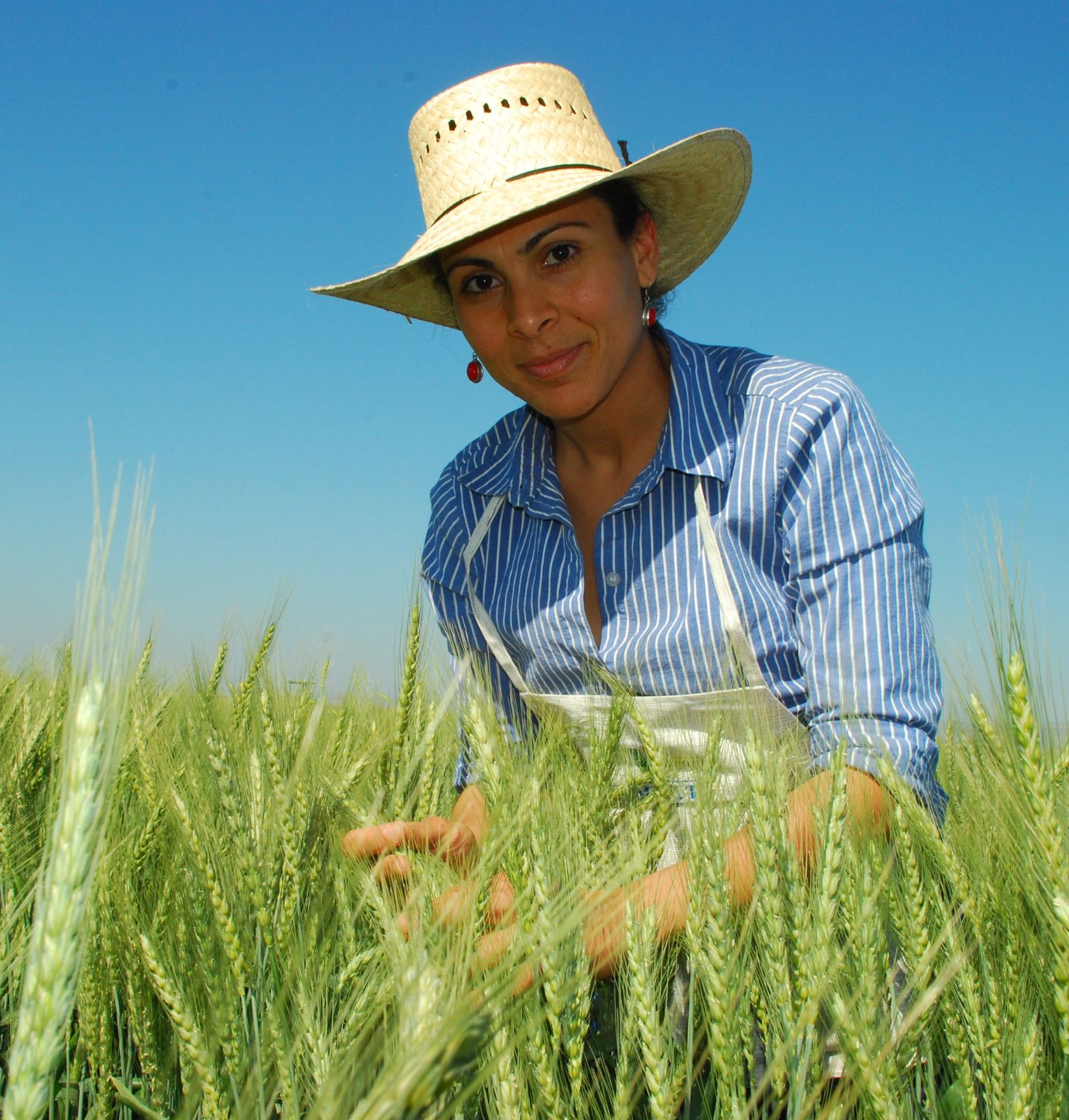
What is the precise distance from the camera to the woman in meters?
1.65

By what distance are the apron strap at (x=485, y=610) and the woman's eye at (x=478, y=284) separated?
0.46 meters

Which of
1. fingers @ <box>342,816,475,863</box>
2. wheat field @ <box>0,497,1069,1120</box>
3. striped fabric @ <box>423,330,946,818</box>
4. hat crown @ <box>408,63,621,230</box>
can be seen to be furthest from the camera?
hat crown @ <box>408,63,621,230</box>

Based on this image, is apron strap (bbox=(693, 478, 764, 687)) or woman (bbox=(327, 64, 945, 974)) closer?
woman (bbox=(327, 64, 945, 974))

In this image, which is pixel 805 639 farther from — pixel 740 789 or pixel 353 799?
pixel 353 799

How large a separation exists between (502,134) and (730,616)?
3.53 feet

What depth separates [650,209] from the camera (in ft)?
7.50

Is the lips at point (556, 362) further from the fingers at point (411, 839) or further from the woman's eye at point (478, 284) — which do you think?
the fingers at point (411, 839)

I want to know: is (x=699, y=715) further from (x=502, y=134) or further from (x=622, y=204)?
(x=502, y=134)

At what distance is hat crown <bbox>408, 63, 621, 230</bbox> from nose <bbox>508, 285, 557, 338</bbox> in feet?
0.80

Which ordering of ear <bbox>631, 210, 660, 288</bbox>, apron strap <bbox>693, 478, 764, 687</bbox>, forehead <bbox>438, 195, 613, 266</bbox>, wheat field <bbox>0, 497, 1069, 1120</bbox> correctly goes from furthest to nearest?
ear <bbox>631, 210, 660, 288</bbox>
forehead <bbox>438, 195, 613, 266</bbox>
apron strap <bbox>693, 478, 764, 687</bbox>
wheat field <bbox>0, 497, 1069, 1120</bbox>

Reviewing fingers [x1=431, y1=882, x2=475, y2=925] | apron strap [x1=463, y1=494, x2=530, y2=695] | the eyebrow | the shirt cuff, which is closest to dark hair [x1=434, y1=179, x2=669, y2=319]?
the eyebrow

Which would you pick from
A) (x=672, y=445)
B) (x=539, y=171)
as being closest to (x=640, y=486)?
(x=672, y=445)

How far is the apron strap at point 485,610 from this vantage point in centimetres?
221

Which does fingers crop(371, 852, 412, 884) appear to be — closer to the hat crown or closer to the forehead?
the forehead
